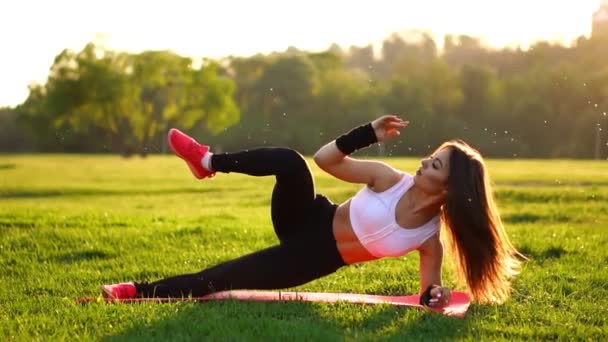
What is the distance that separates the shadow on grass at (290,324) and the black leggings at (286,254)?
0.22 m

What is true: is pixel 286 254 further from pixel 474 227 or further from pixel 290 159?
pixel 474 227

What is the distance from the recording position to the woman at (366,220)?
416 cm

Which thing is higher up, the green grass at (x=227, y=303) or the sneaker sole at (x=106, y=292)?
the sneaker sole at (x=106, y=292)

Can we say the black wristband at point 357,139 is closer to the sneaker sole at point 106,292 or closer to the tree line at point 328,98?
the sneaker sole at point 106,292

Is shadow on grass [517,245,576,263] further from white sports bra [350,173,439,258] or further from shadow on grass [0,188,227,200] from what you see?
shadow on grass [0,188,227,200]

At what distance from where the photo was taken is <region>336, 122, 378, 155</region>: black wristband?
418 cm

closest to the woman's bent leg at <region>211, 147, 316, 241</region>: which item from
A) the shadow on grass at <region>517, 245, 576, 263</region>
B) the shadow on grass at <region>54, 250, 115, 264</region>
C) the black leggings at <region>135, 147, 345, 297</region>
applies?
the black leggings at <region>135, 147, 345, 297</region>

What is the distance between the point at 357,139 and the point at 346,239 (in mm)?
600

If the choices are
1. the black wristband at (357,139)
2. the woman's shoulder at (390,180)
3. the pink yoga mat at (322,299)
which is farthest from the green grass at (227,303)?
the black wristband at (357,139)

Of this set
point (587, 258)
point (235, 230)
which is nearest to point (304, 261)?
point (587, 258)

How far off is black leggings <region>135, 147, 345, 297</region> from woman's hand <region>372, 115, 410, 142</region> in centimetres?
46

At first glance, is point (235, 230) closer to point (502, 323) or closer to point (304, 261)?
point (304, 261)

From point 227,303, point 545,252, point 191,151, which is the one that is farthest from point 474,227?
point 545,252

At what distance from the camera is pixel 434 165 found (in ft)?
13.7
